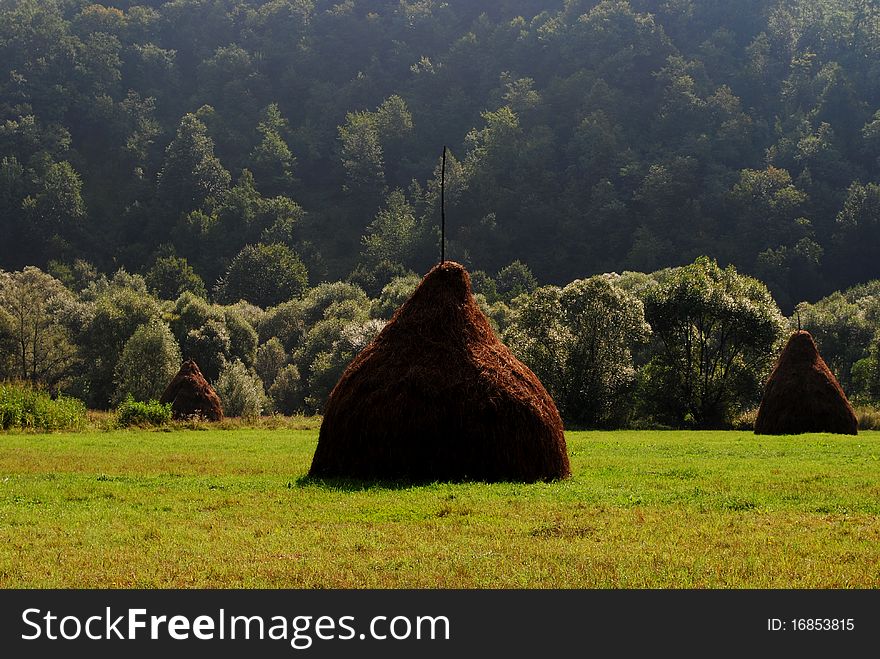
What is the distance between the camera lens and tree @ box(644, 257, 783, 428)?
51.8 metres

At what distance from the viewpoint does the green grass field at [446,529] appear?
835cm

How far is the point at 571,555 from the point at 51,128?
14181 centimetres

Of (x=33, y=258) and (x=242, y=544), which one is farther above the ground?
(x=33, y=258)

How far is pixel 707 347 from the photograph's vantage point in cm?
5525

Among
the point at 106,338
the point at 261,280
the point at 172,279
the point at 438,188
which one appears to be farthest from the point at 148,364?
the point at 438,188

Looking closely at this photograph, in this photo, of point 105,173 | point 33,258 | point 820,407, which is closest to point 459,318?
point 820,407

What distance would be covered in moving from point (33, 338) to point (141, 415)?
42048 mm

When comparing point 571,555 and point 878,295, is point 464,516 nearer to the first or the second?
point 571,555

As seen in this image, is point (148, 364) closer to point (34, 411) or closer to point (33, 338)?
point (33, 338)

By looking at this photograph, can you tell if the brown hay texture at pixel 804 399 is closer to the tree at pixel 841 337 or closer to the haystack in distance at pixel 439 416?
the haystack in distance at pixel 439 416

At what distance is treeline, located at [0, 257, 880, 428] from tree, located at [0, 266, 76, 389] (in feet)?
0.39

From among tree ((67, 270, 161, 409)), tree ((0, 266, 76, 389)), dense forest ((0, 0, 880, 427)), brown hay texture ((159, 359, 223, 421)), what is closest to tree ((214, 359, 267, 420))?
dense forest ((0, 0, 880, 427))
